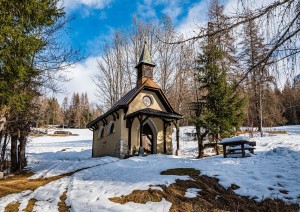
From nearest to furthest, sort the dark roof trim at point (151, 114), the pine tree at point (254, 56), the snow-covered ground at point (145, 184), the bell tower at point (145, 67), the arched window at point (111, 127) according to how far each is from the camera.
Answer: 1. the pine tree at point (254, 56)
2. the snow-covered ground at point (145, 184)
3. the dark roof trim at point (151, 114)
4. the arched window at point (111, 127)
5. the bell tower at point (145, 67)

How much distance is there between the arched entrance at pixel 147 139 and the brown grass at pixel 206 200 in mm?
11542

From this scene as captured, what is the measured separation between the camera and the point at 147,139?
67.4ft

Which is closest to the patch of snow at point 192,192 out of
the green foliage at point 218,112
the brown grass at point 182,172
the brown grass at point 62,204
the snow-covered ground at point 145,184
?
the snow-covered ground at point 145,184

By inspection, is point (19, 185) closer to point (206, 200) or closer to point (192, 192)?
point (192, 192)

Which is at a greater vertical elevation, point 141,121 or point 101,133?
point 141,121

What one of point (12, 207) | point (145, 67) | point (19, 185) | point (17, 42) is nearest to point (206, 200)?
point (12, 207)

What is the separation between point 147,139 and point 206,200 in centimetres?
1305

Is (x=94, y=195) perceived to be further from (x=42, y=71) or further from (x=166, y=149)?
(x=166, y=149)

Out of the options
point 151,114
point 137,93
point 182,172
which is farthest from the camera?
point 137,93

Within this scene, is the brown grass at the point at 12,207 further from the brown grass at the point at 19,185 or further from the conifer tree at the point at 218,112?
the conifer tree at the point at 218,112

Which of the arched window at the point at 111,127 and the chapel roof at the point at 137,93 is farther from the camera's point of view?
the arched window at the point at 111,127

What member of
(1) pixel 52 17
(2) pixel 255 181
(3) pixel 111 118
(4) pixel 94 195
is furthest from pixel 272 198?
(3) pixel 111 118

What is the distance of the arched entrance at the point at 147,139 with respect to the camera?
66.5 ft

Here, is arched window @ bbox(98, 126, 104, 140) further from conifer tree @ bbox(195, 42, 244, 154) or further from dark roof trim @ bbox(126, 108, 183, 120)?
conifer tree @ bbox(195, 42, 244, 154)
